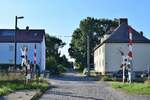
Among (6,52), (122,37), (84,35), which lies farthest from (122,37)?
(84,35)

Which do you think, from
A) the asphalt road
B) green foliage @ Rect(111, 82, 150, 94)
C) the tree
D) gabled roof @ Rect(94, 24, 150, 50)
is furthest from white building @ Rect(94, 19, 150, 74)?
green foliage @ Rect(111, 82, 150, 94)

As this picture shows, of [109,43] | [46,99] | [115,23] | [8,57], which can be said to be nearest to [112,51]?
[109,43]

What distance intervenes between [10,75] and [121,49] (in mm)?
44608

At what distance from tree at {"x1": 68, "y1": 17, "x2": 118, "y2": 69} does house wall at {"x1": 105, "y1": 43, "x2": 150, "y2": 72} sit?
39410 mm

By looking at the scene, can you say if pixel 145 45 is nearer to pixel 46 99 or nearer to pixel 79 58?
pixel 79 58

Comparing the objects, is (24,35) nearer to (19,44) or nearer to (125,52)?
(19,44)

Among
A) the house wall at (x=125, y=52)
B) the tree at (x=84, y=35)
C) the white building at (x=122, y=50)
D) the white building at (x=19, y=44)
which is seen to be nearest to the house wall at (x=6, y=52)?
the white building at (x=19, y=44)

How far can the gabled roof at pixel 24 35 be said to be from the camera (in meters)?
91.6

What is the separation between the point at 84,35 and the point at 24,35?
29.3 meters

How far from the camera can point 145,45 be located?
261ft

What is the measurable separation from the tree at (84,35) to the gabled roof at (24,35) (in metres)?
26.5

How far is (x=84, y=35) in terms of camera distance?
Result: 12025cm

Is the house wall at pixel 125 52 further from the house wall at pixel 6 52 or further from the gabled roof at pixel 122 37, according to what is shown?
the house wall at pixel 6 52

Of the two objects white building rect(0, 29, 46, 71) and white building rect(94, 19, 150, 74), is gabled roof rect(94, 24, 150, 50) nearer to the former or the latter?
white building rect(94, 19, 150, 74)
